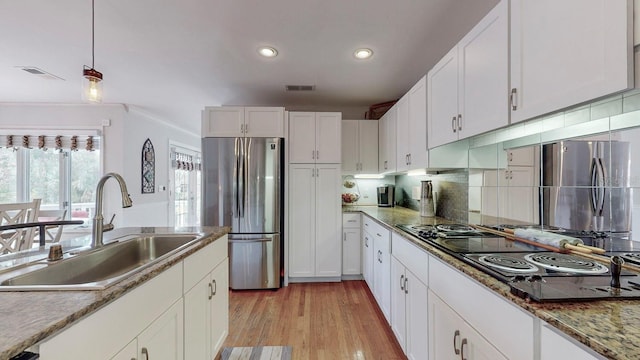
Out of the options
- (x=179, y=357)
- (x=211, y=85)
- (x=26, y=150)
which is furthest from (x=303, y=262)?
(x=26, y=150)

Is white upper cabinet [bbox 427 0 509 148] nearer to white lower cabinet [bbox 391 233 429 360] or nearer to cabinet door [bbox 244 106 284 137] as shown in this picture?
white lower cabinet [bbox 391 233 429 360]

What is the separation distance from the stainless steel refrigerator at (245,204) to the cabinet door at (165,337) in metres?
1.82

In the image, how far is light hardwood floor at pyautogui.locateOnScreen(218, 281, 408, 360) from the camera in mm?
1958

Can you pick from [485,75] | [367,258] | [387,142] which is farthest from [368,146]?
[485,75]

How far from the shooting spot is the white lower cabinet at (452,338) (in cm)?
95

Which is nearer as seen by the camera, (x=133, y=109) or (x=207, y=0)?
(x=207, y=0)

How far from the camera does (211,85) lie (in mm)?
3146

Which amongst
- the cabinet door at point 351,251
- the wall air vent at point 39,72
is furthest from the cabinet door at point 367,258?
the wall air vent at point 39,72

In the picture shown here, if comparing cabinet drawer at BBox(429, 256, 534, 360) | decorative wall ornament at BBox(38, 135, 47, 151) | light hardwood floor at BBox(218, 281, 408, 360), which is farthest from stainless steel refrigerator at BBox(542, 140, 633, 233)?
decorative wall ornament at BBox(38, 135, 47, 151)

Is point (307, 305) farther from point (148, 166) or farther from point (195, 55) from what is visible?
point (148, 166)

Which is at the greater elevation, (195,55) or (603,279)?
(195,55)

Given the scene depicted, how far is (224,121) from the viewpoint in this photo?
3.15 meters

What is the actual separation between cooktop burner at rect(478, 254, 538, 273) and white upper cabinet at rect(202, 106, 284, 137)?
2.53 metres

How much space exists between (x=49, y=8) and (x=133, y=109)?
8.52 ft
